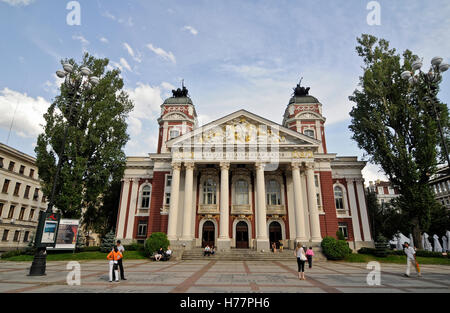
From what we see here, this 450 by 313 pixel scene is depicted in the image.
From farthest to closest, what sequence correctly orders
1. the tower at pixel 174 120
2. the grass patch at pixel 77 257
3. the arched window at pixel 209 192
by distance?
the tower at pixel 174 120 → the arched window at pixel 209 192 → the grass patch at pixel 77 257

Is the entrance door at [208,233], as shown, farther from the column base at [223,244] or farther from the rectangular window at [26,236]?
the rectangular window at [26,236]

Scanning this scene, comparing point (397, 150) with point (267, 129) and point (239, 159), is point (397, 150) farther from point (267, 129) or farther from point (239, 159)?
point (239, 159)

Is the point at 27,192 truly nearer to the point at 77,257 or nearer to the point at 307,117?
the point at 77,257

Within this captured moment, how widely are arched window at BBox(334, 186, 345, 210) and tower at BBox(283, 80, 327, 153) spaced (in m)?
5.76

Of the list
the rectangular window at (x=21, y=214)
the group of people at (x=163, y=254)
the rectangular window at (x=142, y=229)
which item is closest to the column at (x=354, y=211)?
the group of people at (x=163, y=254)

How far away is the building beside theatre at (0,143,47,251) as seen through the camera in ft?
106

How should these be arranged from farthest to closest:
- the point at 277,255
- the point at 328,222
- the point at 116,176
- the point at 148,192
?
the point at 148,192 → the point at 328,222 → the point at 116,176 → the point at 277,255

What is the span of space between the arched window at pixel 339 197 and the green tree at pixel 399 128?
6280mm

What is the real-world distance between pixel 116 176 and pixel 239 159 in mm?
13138

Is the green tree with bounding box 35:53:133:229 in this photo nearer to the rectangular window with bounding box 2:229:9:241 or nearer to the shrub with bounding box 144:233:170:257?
the shrub with bounding box 144:233:170:257

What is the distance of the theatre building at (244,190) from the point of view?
24500mm

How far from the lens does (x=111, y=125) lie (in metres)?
24.9
